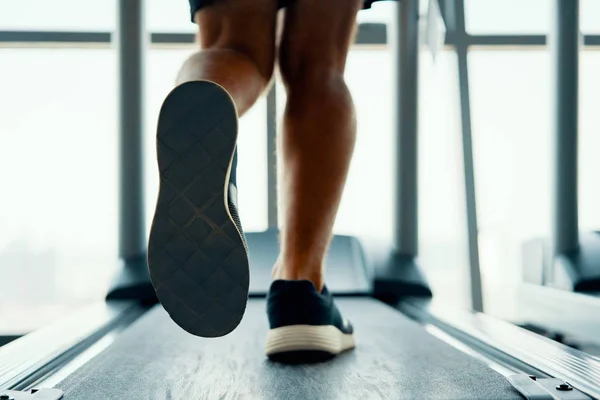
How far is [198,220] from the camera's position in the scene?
0.79 meters

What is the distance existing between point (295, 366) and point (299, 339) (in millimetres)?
42

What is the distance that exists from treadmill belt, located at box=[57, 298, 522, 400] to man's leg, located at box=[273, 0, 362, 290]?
0.16 m

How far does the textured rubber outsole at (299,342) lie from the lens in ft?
3.11

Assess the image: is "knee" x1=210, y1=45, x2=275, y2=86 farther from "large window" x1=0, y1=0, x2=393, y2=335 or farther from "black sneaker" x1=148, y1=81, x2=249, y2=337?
"large window" x1=0, y1=0, x2=393, y2=335

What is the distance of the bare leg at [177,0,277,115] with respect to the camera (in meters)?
0.92

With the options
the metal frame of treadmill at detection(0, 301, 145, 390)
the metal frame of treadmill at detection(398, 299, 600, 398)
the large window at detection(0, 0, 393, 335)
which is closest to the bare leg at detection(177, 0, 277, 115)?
the metal frame of treadmill at detection(0, 301, 145, 390)

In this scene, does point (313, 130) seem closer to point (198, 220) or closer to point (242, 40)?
point (242, 40)

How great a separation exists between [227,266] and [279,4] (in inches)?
19.4

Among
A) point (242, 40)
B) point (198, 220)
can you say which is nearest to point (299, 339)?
point (198, 220)

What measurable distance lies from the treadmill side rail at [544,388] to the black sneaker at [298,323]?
288 mm

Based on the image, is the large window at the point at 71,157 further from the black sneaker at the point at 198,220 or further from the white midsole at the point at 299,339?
the black sneaker at the point at 198,220

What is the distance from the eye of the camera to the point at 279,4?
1.03 m

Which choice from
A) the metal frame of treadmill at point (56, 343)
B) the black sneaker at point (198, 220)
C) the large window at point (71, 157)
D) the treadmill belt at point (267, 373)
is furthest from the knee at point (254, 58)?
the large window at point (71, 157)

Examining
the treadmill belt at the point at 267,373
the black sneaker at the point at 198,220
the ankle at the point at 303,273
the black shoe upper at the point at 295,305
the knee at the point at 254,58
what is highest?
the knee at the point at 254,58
